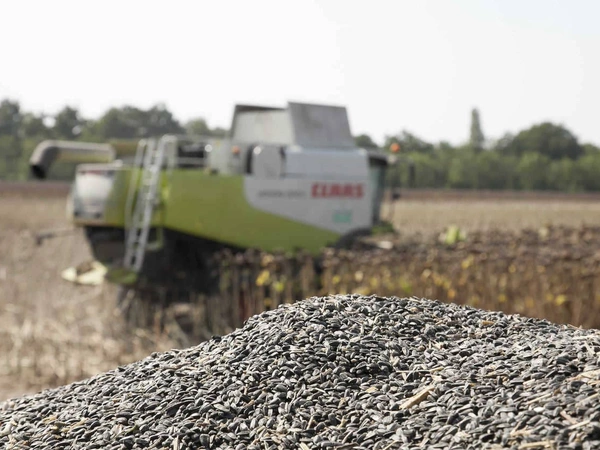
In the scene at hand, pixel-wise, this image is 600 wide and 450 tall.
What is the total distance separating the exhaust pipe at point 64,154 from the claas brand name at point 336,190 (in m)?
2.83

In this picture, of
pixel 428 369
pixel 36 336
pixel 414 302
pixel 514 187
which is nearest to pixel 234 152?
pixel 36 336

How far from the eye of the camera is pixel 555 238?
1114 cm

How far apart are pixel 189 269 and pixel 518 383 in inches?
263

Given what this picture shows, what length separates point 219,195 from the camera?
28.9ft

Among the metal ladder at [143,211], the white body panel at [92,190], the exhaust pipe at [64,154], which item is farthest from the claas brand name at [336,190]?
the exhaust pipe at [64,154]

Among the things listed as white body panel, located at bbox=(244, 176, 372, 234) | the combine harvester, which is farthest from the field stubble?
white body panel, located at bbox=(244, 176, 372, 234)

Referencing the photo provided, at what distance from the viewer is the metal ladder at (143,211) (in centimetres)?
858

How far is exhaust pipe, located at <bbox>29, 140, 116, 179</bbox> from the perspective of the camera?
9.29 m

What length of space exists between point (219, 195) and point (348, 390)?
6037 millimetres

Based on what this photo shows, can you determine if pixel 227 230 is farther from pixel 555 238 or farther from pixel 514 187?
pixel 514 187

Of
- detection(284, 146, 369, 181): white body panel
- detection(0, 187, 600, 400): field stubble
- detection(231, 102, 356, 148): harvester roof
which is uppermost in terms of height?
detection(231, 102, 356, 148): harvester roof

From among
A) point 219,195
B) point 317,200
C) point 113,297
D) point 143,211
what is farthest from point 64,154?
point 317,200

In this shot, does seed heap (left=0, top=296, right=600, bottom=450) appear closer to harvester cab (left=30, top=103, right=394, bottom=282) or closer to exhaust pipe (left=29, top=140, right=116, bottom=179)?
harvester cab (left=30, top=103, right=394, bottom=282)

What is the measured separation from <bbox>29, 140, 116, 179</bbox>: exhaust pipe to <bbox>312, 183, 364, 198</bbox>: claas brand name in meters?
2.83
